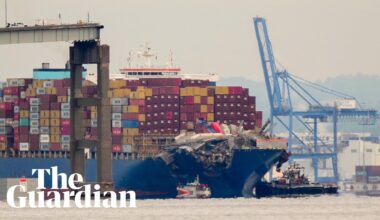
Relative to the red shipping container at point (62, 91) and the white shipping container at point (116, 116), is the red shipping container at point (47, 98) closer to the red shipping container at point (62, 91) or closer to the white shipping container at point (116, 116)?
the red shipping container at point (62, 91)

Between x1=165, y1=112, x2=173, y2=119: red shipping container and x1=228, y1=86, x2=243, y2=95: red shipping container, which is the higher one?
x1=228, y1=86, x2=243, y2=95: red shipping container

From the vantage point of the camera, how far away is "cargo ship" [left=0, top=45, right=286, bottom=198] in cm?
15162

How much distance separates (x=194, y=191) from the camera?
153000 mm

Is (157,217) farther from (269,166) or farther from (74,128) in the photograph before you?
(269,166)

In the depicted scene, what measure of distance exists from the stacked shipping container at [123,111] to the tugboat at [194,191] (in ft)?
17.2

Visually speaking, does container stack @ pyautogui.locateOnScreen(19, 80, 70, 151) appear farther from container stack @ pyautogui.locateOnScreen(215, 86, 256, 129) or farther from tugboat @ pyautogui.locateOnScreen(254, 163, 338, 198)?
tugboat @ pyautogui.locateOnScreen(254, 163, 338, 198)

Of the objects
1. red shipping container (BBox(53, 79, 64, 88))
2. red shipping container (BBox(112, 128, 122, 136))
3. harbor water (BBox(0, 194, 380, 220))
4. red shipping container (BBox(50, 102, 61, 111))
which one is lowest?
harbor water (BBox(0, 194, 380, 220))

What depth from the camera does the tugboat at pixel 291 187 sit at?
15375 centimetres

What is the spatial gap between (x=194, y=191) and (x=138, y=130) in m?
7.68

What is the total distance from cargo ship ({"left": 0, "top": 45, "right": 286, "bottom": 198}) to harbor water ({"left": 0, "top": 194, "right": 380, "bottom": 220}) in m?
8.46

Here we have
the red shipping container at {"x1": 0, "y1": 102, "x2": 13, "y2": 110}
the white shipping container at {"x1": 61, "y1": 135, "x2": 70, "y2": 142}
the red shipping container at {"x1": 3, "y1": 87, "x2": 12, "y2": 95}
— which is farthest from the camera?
the red shipping container at {"x1": 3, "y1": 87, "x2": 12, "y2": 95}

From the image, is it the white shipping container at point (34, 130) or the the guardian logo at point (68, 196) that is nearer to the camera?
the the guardian logo at point (68, 196)

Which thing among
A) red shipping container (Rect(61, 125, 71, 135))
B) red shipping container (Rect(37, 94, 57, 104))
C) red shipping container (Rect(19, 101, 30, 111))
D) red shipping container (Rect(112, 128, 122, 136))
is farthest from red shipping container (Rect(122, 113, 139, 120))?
red shipping container (Rect(19, 101, 30, 111))

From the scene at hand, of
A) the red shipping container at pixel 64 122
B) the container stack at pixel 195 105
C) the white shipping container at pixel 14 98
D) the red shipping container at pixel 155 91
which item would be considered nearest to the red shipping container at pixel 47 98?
the red shipping container at pixel 64 122
